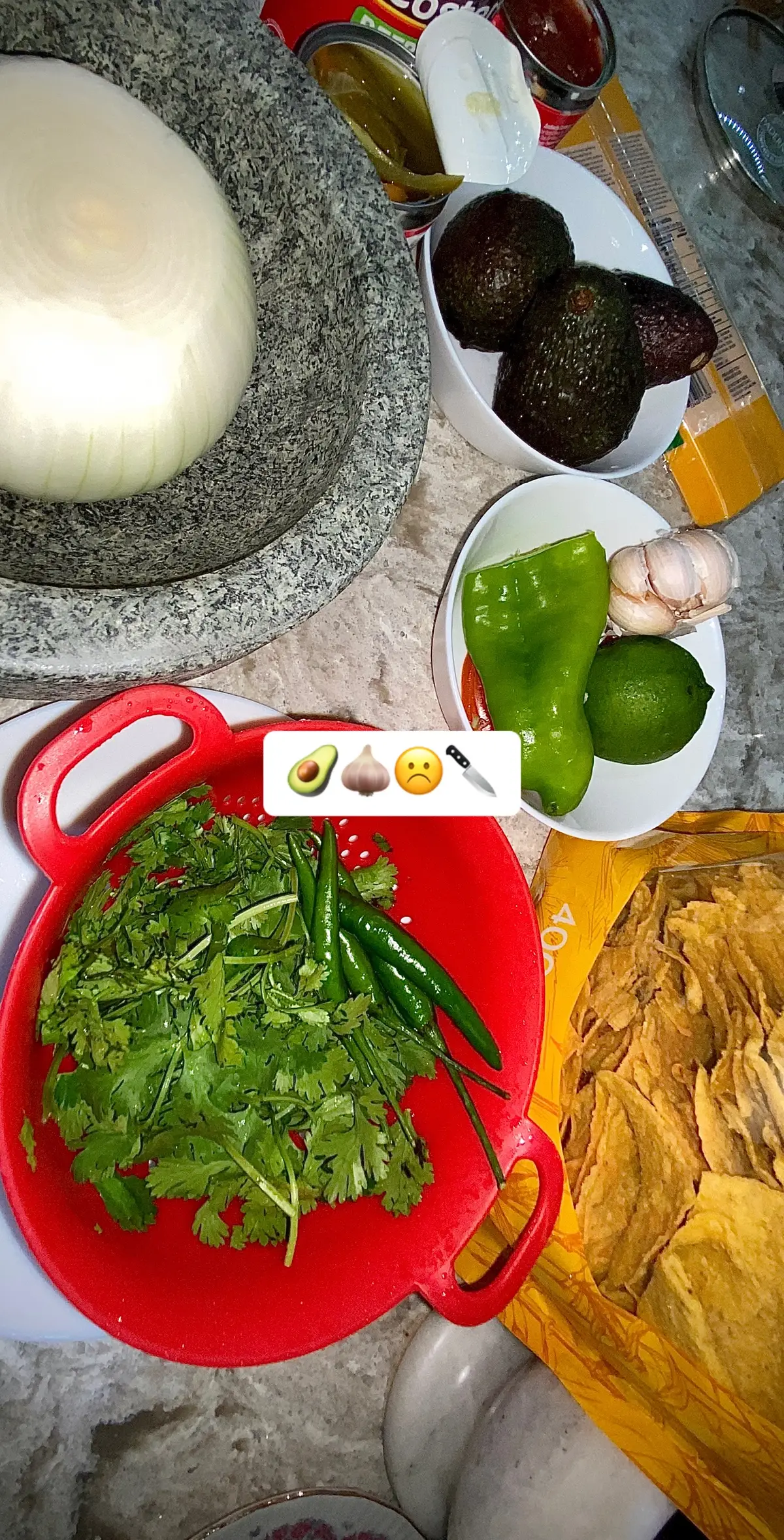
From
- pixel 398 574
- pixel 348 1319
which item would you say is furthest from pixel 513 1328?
pixel 398 574

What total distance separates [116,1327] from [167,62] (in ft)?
2.87

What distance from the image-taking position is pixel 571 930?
102 cm

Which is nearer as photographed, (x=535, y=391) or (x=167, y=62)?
(x=167, y=62)

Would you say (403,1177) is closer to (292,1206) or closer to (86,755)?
(292,1206)

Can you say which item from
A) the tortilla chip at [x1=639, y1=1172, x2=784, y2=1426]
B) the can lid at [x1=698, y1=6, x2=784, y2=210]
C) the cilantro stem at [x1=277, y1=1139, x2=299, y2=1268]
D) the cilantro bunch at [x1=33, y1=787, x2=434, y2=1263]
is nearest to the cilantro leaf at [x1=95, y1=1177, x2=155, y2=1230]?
the cilantro bunch at [x1=33, y1=787, x2=434, y2=1263]

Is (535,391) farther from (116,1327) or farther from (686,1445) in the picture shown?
(686,1445)

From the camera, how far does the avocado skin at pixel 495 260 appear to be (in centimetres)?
95

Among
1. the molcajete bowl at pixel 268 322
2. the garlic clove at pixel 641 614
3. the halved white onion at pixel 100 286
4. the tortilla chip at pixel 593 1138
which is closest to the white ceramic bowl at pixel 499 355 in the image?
the garlic clove at pixel 641 614

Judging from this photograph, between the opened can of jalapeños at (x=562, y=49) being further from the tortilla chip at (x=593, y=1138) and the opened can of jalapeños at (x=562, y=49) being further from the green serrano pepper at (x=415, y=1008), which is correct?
the tortilla chip at (x=593, y=1138)

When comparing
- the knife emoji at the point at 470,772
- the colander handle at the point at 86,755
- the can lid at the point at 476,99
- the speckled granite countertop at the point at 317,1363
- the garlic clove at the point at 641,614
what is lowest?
the speckled granite countertop at the point at 317,1363

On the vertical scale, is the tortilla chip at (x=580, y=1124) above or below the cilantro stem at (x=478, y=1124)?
below

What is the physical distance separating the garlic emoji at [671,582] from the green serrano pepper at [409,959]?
0.40 metres

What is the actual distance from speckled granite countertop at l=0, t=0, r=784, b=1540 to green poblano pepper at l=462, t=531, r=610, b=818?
12 cm

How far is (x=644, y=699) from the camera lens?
3.16 feet
